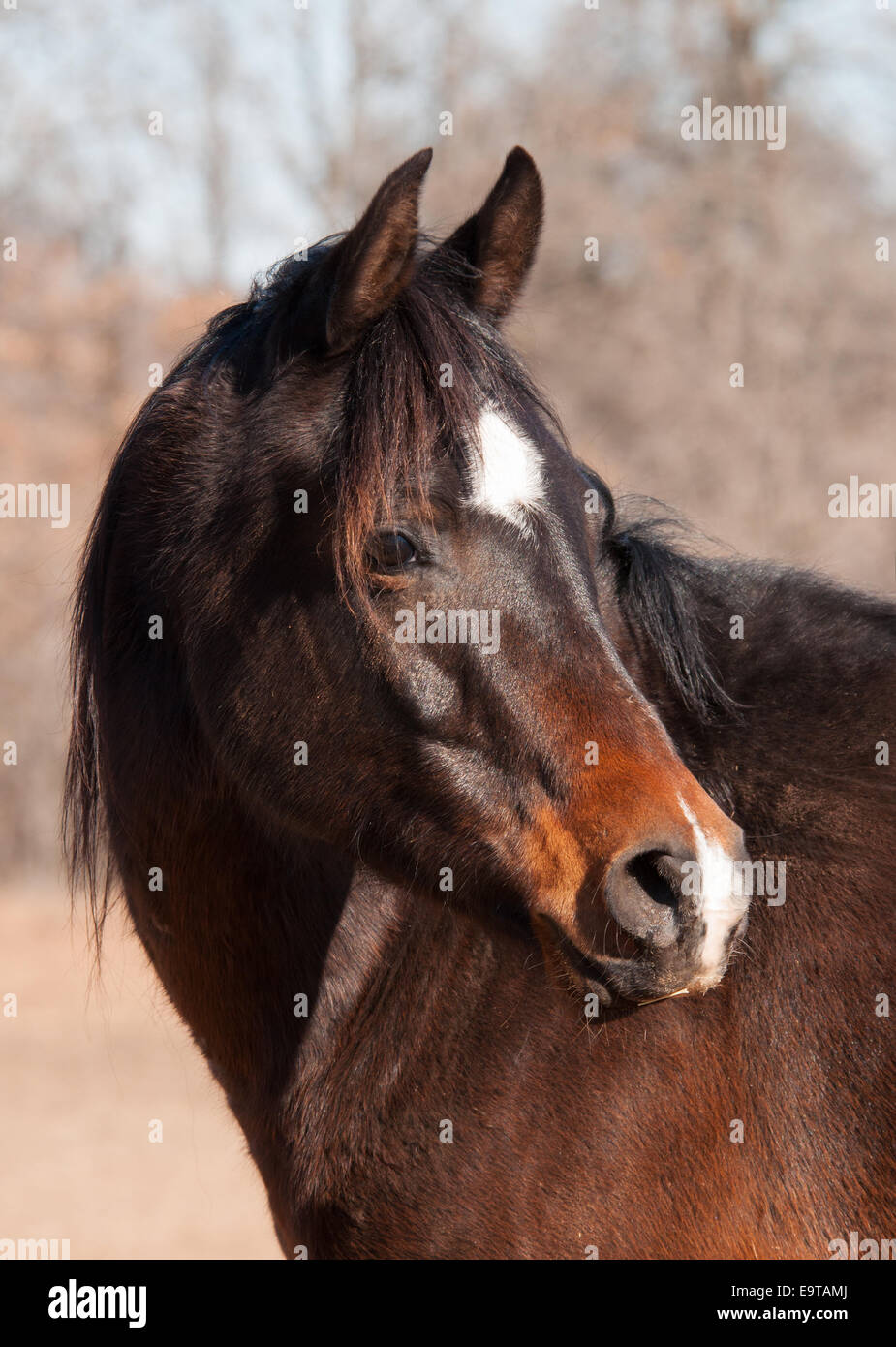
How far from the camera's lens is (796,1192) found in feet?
8.59

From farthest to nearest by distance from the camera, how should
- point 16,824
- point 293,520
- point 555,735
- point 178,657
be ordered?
point 16,824 < point 178,657 < point 293,520 < point 555,735

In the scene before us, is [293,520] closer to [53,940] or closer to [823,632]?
[823,632]

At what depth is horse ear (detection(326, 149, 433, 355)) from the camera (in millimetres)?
2514

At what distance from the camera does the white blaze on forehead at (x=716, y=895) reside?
2.18 m

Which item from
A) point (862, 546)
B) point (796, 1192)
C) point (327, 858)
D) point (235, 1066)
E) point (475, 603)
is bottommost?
point (796, 1192)

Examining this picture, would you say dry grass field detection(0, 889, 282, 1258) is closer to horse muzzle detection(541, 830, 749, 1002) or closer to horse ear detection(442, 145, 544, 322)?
horse muzzle detection(541, 830, 749, 1002)

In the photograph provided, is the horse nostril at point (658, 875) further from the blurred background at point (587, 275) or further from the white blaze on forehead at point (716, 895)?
the blurred background at point (587, 275)

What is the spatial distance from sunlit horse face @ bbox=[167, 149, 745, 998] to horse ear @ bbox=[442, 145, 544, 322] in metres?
0.26

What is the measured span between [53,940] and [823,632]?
15616 millimetres

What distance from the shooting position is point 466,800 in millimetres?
2486

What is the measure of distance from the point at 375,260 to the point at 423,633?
0.80 meters

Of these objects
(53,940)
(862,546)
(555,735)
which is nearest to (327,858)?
(555,735)

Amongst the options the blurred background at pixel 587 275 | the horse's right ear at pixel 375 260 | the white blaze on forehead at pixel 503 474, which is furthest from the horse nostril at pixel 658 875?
the blurred background at pixel 587 275

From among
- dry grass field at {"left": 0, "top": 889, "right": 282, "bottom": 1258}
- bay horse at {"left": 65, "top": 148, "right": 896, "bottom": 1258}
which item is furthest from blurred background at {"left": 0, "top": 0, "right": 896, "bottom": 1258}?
bay horse at {"left": 65, "top": 148, "right": 896, "bottom": 1258}
